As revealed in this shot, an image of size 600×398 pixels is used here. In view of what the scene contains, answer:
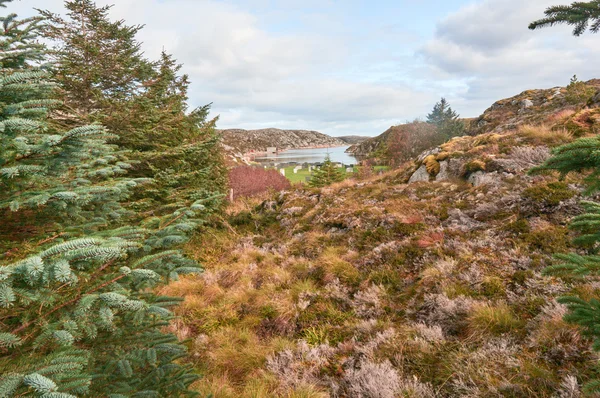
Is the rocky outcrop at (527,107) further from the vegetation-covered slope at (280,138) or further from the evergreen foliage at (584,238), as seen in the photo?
the vegetation-covered slope at (280,138)

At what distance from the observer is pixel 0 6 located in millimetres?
3373

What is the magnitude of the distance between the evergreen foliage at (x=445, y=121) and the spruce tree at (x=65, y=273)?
97.3 ft

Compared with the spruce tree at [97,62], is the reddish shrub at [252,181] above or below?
below

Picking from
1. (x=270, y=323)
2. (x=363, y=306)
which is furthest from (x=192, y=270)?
(x=363, y=306)

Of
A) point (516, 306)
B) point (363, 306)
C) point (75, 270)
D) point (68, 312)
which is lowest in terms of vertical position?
point (363, 306)

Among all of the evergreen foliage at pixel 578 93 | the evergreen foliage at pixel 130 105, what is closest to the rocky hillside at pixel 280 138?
the evergreen foliage at pixel 578 93

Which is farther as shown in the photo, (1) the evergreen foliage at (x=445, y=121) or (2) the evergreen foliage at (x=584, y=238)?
(1) the evergreen foliage at (x=445, y=121)

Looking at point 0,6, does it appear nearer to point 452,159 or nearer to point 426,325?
point 426,325

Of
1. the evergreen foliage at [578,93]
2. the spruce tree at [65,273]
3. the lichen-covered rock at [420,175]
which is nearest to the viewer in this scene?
the spruce tree at [65,273]

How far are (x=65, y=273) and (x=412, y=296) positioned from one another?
17.0 ft

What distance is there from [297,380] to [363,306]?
2.01 metres

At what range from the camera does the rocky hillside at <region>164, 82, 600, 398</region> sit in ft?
11.0

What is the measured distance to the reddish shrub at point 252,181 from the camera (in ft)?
62.4

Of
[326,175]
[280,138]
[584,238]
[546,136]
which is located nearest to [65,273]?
[584,238]
